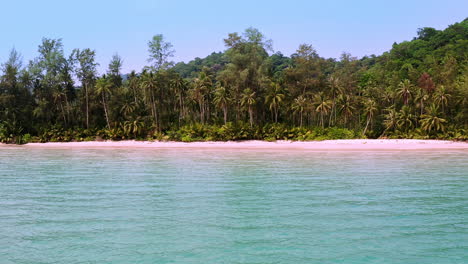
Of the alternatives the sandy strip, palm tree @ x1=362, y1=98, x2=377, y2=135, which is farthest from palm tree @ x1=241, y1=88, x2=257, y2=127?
palm tree @ x1=362, y1=98, x2=377, y2=135

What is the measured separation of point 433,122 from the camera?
43781mm

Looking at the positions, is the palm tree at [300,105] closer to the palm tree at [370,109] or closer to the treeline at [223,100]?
the treeline at [223,100]

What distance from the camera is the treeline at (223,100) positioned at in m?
49.2

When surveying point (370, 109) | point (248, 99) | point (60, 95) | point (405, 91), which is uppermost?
point (60, 95)

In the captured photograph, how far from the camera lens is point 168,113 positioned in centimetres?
5897

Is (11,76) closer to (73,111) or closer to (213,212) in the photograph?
(73,111)

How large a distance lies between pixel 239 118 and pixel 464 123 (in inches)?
1110

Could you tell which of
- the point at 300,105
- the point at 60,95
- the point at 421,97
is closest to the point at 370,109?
the point at 421,97

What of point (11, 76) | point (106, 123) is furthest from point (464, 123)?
point (11, 76)

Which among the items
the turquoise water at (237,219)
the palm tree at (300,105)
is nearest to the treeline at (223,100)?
the palm tree at (300,105)

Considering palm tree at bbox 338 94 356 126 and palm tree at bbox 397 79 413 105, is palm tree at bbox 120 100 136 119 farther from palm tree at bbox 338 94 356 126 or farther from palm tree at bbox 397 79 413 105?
palm tree at bbox 397 79 413 105

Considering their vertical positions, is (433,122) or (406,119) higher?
(406,119)

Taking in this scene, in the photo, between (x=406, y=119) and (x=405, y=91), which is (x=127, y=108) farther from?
(x=405, y=91)

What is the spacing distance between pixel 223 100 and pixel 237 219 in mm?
41130
